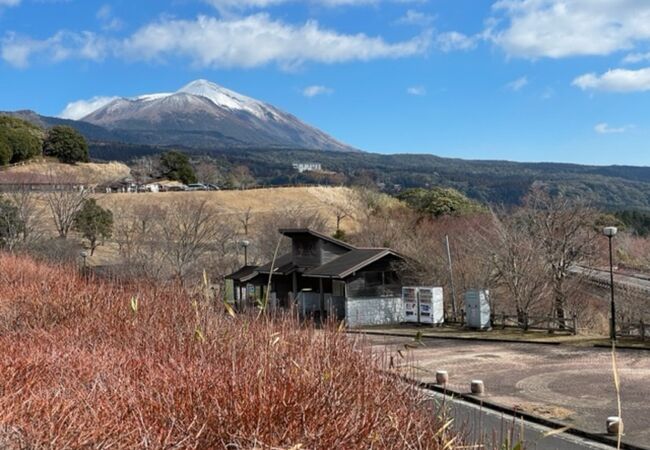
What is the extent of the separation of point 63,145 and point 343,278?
69.5 metres

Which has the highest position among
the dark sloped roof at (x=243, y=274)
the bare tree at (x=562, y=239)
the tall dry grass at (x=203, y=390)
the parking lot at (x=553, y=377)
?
the bare tree at (x=562, y=239)

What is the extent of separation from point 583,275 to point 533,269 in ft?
16.3

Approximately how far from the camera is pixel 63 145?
89875 mm

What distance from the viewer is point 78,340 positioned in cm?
815

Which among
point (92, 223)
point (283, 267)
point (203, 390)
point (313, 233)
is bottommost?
point (203, 390)

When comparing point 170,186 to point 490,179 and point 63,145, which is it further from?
point 490,179

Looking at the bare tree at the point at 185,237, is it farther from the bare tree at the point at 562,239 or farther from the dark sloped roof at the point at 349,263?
the bare tree at the point at 562,239

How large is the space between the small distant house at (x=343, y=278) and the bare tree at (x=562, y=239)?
813cm

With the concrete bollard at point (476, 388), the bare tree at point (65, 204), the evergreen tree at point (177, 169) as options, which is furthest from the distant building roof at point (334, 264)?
the evergreen tree at point (177, 169)

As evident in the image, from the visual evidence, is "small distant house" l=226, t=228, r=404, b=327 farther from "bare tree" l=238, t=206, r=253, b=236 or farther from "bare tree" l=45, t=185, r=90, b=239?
"bare tree" l=238, t=206, r=253, b=236

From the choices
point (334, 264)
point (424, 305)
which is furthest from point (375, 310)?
point (334, 264)

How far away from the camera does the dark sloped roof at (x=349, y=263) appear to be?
3341cm

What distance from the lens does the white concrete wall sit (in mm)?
33906

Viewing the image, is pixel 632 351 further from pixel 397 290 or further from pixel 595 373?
pixel 397 290
